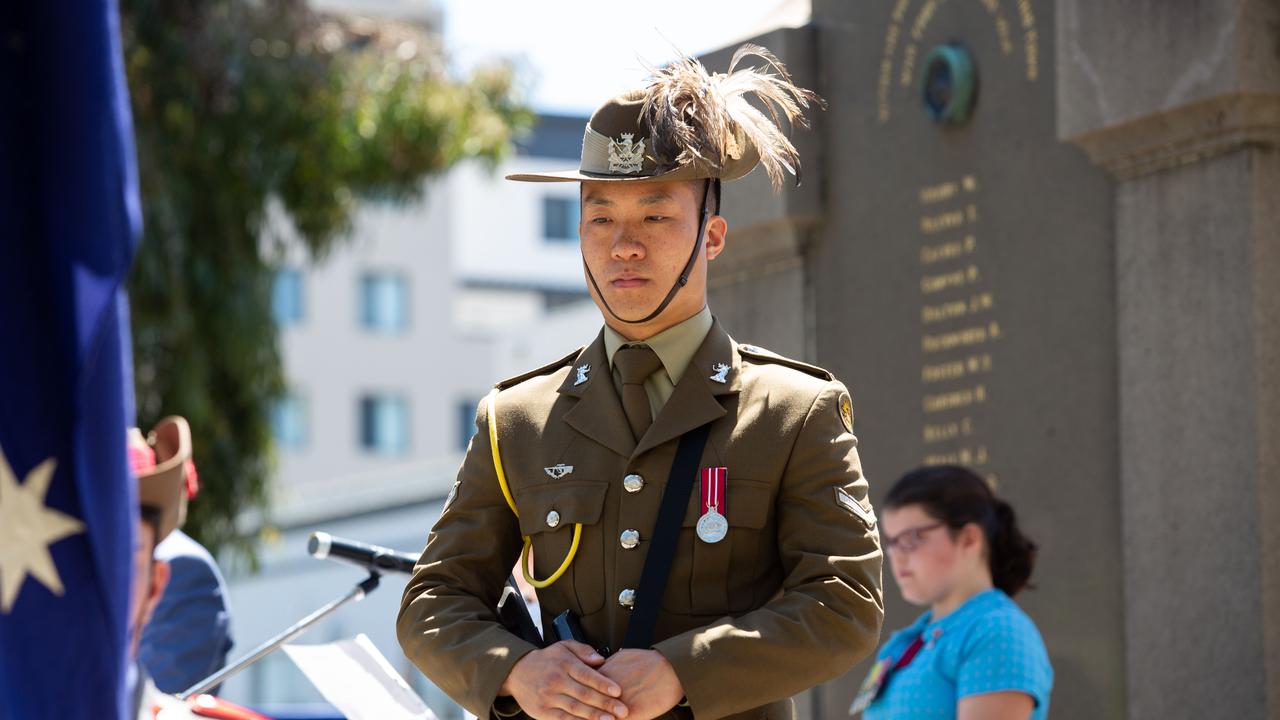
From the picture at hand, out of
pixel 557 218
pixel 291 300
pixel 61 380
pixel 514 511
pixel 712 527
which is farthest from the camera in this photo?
pixel 557 218

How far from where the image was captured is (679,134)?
11.7 ft

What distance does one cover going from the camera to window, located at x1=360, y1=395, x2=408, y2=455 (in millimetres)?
53875

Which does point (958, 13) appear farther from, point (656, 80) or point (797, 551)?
point (797, 551)

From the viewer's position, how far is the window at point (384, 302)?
53.9 meters

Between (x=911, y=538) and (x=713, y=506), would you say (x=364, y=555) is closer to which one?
(x=713, y=506)

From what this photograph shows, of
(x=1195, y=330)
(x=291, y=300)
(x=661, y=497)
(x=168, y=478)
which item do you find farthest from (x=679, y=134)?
(x=291, y=300)

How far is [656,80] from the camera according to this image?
3688mm

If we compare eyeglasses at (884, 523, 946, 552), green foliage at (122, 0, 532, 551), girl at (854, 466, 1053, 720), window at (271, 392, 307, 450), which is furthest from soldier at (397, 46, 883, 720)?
window at (271, 392, 307, 450)

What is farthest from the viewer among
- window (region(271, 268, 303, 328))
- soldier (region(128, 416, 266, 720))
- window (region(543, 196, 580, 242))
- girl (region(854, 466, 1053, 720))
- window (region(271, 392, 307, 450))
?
window (region(543, 196, 580, 242))

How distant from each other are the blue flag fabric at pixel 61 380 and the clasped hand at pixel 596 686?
1.02 meters

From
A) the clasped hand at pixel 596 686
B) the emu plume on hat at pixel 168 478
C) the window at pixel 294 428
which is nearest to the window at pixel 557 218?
the window at pixel 294 428

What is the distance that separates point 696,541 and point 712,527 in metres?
0.04

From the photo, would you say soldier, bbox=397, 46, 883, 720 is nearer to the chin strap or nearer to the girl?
the chin strap

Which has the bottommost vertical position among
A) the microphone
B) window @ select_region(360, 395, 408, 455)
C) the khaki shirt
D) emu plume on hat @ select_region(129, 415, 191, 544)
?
window @ select_region(360, 395, 408, 455)
